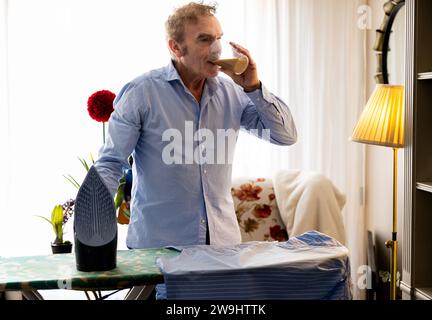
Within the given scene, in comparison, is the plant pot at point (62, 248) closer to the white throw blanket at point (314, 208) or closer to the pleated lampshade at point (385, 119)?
the white throw blanket at point (314, 208)

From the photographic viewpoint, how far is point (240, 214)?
3402 mm

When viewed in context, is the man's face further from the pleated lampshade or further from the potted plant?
the potted plant

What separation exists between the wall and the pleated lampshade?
1.84 feet

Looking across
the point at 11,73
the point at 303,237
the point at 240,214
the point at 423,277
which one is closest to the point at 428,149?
the point at 423,277

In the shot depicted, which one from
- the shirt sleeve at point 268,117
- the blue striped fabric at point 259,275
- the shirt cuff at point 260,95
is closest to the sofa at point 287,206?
the shirt sleeve at point 268,117

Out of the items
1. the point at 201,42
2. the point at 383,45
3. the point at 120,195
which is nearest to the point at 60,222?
the point at 120,195

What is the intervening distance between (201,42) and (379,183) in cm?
184

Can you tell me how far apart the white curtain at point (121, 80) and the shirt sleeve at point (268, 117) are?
143 cm

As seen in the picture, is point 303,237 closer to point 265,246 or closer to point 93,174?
point 265,246

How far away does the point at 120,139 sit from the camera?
2.07 metres

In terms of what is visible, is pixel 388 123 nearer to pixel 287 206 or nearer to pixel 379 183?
pixel 287 206

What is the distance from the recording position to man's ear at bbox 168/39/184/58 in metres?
2.16

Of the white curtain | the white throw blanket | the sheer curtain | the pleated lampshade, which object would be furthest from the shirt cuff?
the sheer curtain
